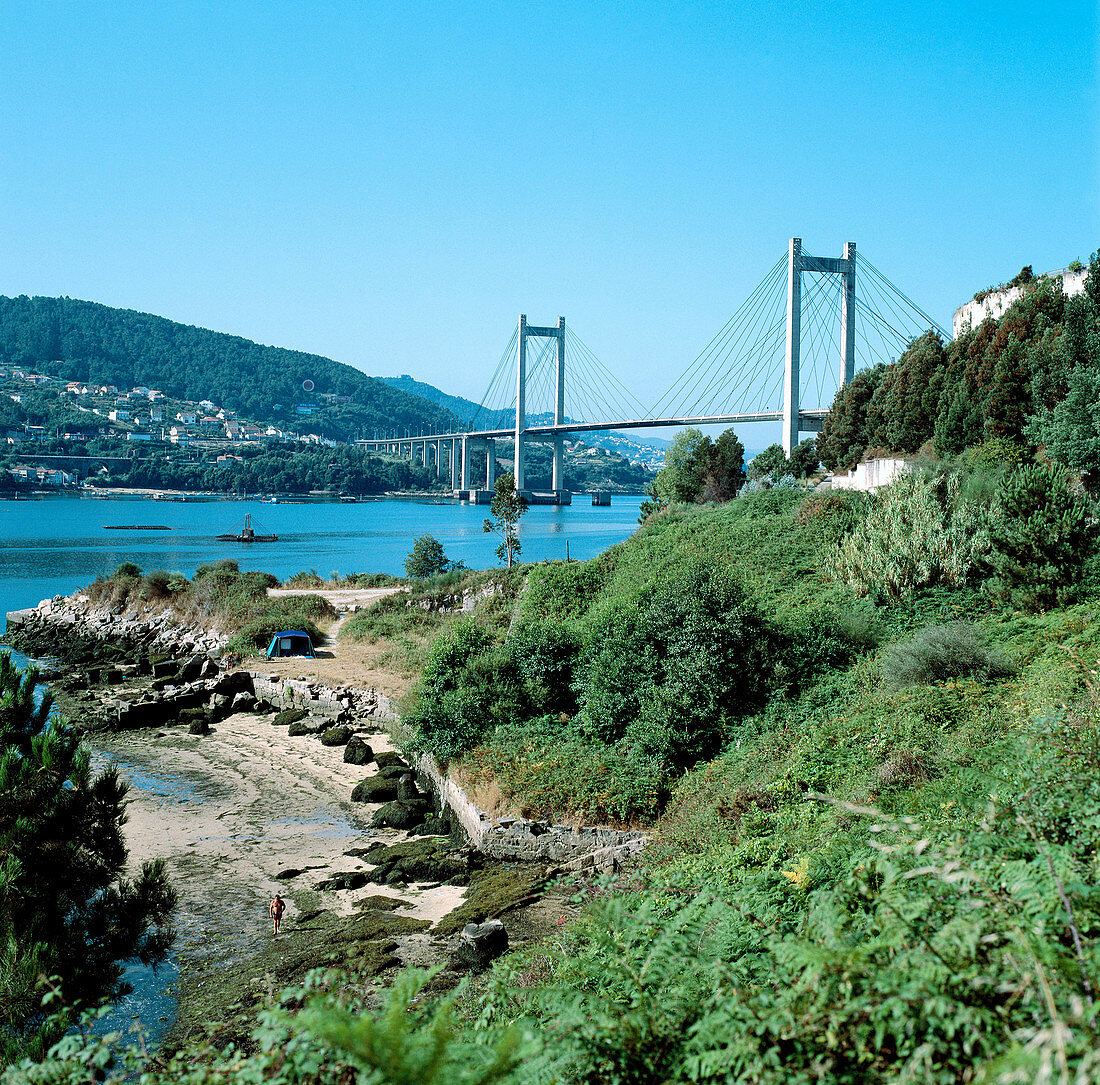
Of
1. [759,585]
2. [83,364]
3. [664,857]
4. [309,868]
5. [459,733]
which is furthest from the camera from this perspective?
[83,364]

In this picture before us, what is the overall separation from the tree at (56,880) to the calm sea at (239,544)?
34.2 m

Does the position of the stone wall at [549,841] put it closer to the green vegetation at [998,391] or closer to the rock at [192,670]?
the green vegetation at [998,391]

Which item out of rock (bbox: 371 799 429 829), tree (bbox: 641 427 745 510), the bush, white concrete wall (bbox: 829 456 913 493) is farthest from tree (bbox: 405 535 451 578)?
the bush

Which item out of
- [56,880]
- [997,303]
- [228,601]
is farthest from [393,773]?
[997,303]

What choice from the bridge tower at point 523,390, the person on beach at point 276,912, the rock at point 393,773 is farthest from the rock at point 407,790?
→ the bridge tower at point 523,390

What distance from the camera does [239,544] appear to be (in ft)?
198

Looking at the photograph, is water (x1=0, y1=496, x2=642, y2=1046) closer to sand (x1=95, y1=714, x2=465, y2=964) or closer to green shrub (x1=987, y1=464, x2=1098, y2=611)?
sand (x1=95, y1=714, x2=465, y2=964)

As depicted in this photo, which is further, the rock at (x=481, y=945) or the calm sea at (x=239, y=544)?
the calm sea at (x=239, y=544)

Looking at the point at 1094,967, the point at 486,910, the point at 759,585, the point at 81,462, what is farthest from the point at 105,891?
the point at 81,462

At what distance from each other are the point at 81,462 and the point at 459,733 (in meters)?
115

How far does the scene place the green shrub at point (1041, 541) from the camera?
1111 centimetres

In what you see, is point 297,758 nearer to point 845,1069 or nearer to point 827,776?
point 827,776

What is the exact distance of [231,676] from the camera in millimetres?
20266

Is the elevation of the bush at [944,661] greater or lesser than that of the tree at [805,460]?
lesser
